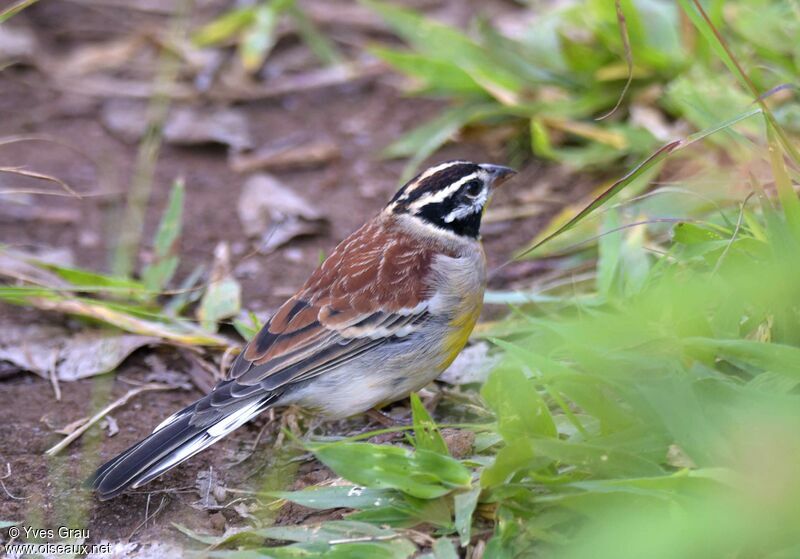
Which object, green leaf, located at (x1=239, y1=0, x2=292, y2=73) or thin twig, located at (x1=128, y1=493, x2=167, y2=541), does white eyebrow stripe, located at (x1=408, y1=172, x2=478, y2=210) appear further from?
green leaf, located at (x1=239, y1=0, x2=292, y2=73)

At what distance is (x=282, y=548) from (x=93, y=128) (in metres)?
5.32

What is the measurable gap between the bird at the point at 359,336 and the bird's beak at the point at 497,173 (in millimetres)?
97

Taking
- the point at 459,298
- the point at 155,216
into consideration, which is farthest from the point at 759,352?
the point at 155,216

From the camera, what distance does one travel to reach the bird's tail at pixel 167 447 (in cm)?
432

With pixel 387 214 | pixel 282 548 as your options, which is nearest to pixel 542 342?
pixel 387 214

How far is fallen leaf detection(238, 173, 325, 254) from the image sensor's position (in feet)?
23.1

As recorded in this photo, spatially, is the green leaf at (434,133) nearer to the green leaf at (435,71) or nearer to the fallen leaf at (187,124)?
the green leaf at (435,71)

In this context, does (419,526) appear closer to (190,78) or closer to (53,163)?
Result: (53,163)

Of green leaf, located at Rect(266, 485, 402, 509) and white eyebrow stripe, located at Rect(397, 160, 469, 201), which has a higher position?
white eyebrow stripe, located at Rect(397, 160, 469, 201)

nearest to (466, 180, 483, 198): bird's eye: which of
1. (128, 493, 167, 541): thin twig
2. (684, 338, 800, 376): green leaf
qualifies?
(684, 338, 800, 376): green leaf

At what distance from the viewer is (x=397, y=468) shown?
386 centimetres

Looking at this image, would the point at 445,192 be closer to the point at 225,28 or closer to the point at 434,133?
the point at 434,133

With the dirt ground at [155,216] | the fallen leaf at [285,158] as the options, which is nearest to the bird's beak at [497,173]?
the dirt ground at [155,216]

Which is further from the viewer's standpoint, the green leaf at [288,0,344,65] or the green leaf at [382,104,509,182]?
the green leaf at [288,0,344,65]
